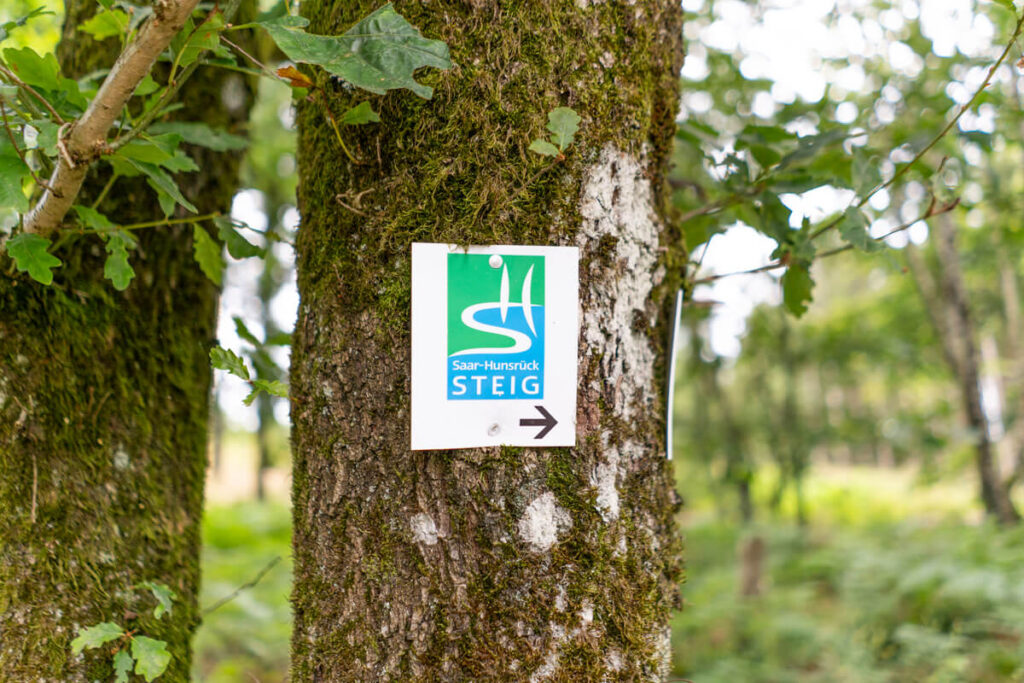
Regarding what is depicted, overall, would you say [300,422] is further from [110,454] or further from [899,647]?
[899,647]

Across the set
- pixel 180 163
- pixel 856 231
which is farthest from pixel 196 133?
pixel 856 231

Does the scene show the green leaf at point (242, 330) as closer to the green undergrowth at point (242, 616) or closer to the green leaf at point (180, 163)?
the green leaf at point (180, 163)

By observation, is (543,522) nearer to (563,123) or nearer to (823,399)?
(563,123)

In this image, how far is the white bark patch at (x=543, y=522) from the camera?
1.00 m

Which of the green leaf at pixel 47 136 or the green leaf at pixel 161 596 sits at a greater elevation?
the green leaf at pixel 47 136

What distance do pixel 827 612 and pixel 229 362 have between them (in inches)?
284

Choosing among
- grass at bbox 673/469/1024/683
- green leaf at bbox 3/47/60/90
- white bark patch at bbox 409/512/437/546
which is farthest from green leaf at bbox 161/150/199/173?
grass at bbox 673/469/1024/683

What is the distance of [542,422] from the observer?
102 centimetres

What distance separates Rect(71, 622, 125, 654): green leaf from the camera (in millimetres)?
1121

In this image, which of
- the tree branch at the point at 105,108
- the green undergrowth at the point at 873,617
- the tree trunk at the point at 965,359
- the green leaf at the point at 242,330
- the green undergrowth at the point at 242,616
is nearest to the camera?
the tree branch at the point at 105,108

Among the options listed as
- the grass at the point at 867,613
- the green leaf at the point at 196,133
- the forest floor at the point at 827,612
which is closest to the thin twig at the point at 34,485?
the green leaf at the point at 196,133

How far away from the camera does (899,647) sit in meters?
5.23

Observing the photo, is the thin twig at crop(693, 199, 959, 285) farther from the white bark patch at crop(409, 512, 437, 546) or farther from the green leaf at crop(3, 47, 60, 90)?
the green leaf at crop(3, 47, 60, 90)

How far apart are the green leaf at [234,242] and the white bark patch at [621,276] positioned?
0.71 m
